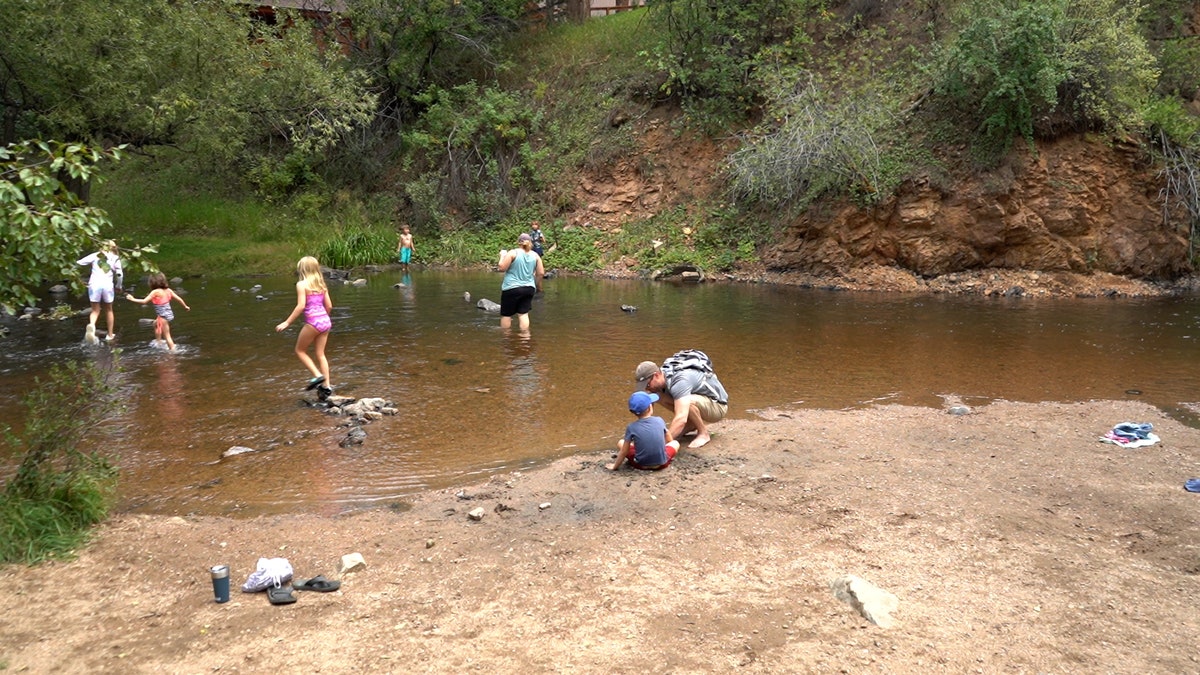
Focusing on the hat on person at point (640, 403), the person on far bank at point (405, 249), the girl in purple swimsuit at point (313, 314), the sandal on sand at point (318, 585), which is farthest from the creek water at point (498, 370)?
the person on far bank at point (405, 249)

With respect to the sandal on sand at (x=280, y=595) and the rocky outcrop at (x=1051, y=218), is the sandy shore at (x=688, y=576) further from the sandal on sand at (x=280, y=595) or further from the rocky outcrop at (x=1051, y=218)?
the rocky outcrop at (x=1051, y=218)

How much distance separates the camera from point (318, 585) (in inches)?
201

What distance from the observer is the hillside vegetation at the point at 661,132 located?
64.9 ft

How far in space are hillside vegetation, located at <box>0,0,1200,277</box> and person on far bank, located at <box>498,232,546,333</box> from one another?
10.1 metres

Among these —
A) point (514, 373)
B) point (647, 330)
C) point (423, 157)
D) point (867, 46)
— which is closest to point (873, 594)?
point (514, 373)

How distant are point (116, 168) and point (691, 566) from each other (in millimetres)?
33583

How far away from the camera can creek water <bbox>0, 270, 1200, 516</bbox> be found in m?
7.55

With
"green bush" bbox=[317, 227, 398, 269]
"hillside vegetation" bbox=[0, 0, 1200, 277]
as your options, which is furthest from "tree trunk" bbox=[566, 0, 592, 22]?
"green bush" bbox=[317, 227, 398, 269]

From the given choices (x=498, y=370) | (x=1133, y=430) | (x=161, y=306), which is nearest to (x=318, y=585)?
(x=498, y=370)

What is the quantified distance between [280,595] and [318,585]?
24 cm

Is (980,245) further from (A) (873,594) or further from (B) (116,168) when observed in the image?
(B) (116,168)

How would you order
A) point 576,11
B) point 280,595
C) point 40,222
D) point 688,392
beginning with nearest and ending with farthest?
point 280,595
point 40,222
point 688,392
point 576,11

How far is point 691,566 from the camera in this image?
536 cm

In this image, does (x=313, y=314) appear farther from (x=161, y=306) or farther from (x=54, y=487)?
(x=161, y=306)
